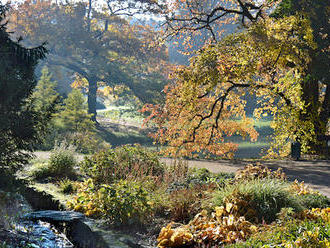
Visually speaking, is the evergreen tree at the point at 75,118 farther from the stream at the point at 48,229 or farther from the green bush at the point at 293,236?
the green bush at the point at 293,236

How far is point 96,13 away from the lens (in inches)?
1177

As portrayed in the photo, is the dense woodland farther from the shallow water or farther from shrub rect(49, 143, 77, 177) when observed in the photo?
the shallow water

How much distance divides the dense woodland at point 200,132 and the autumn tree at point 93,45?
18 centimetres

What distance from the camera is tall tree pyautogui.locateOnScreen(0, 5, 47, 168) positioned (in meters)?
5.91

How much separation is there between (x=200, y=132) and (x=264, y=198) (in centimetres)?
870

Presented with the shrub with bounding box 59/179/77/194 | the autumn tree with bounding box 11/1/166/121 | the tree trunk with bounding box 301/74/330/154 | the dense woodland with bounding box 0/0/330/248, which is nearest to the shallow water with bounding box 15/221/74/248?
the dense woodland with bounding box 0/0/330/248

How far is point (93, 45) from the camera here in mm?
27562

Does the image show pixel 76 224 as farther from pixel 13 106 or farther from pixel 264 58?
pixel 264 58

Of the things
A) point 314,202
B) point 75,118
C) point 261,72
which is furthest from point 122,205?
point 75,118

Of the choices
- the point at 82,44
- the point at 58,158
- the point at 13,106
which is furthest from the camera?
the point at 82,44

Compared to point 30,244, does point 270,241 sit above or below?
above

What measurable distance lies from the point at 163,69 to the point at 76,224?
2641cm

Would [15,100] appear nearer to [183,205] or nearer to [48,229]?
[48,229]

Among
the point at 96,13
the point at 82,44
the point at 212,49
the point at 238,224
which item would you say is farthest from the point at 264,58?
the point at 96,13
